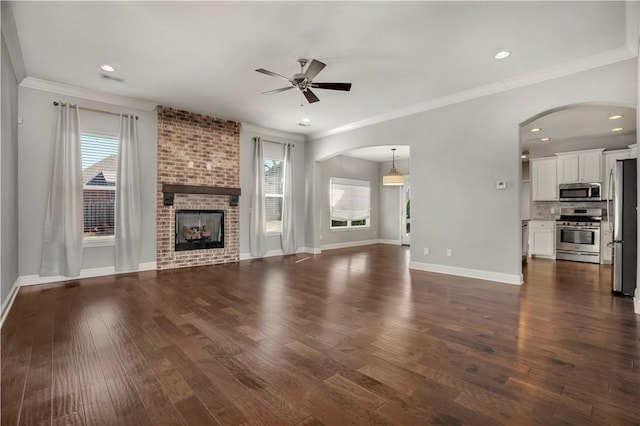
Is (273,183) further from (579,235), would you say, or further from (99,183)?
(579,235)

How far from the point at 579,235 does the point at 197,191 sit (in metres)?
8.49

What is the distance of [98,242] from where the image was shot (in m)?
5.14

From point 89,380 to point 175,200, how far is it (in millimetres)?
4417

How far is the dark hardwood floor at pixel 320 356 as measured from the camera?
5.57 feet

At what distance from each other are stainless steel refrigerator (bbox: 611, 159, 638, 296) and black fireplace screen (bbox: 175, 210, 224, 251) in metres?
6.61

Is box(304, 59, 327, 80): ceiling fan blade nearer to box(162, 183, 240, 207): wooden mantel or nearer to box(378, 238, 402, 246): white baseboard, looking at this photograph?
box(162, 183, 240, 207): wooden mantel

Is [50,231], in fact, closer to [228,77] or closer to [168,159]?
[168,159]

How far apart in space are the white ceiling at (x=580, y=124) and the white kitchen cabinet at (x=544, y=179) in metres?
0.55

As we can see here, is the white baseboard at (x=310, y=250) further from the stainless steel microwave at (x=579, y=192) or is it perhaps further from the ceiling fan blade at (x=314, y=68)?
the stainless steel microwave at (x=579, y=192)

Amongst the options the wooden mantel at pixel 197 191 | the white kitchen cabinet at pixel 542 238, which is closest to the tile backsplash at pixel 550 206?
the white kitchen cabinet at pixel 542 238

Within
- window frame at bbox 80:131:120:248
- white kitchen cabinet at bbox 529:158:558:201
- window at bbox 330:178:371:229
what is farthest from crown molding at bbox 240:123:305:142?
white kitchen cabinet at bbox 529:158:558:201

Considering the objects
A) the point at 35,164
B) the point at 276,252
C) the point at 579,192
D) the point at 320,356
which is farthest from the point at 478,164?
the point at 35,164

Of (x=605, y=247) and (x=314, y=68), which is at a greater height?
(x=314, y=68)

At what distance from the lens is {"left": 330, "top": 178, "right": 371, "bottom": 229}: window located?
30.7 ft
